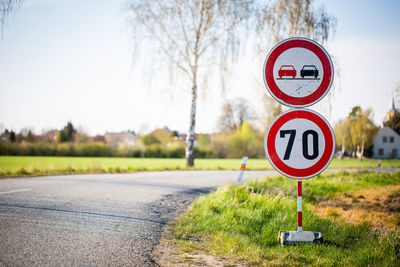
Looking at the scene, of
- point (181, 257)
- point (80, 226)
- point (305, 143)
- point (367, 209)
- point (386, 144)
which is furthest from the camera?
point (386, 144)

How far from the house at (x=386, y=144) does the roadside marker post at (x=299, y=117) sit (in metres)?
43.1

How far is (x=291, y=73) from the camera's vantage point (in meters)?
3.53

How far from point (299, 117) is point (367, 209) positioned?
4877 millimetres

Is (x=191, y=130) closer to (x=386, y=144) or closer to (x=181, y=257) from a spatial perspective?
(x=181, y=257)

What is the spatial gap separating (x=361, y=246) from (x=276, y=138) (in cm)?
170

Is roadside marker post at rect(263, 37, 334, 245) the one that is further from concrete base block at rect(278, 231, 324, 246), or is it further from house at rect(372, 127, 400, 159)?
house at rect(372, 127, 400, 159)

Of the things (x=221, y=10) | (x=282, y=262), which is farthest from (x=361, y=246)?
(x=221, y=10)

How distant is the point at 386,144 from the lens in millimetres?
44188

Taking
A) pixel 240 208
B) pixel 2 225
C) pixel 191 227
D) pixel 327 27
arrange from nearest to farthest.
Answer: pixel 2 225
pixel 191 227
pixel 240 208
pixel 327 27

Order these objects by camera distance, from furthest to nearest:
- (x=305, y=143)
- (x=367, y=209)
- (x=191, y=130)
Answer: (x=191, y=130)
(x=367, y=209)
(x=305, y=143)

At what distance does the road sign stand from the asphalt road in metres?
2.48

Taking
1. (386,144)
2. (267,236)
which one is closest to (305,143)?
(267,236)

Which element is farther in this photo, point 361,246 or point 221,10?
point 221,10

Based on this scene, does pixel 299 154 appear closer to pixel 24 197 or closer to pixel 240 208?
pixel 240 208
